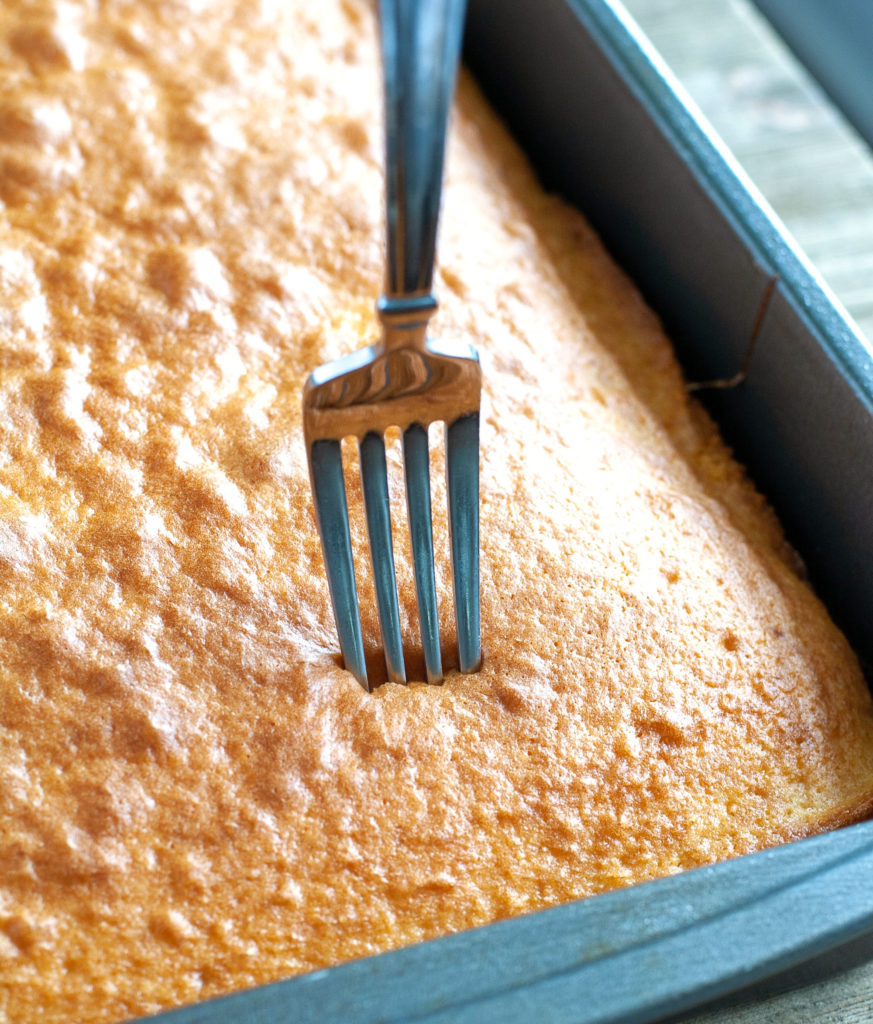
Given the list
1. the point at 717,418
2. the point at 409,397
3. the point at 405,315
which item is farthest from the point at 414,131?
the point at 717,418

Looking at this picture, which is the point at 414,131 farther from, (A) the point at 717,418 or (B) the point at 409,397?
(A) the point at 717,418

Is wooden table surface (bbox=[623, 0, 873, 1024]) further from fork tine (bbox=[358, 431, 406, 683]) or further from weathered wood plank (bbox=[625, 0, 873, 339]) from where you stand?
fork tine (bbox=[358, 431, 406, 683])

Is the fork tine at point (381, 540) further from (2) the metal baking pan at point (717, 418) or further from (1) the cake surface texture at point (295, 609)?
(2) the metal baking pan at point (717, 418)

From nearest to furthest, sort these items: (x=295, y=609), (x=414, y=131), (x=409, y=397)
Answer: (x=414, y=131), (x=409, y=397), (x=295, y=609)

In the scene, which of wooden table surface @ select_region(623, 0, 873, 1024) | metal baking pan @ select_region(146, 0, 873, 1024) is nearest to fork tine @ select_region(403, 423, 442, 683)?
metal baking pan @ select_region(146, 0, 873, 1024)

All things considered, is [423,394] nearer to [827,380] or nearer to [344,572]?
[344,572]

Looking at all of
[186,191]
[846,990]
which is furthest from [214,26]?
[846,990]

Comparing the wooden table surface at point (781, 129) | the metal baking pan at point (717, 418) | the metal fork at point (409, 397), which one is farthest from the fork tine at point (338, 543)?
the wooden table surface at point (781, 129)
